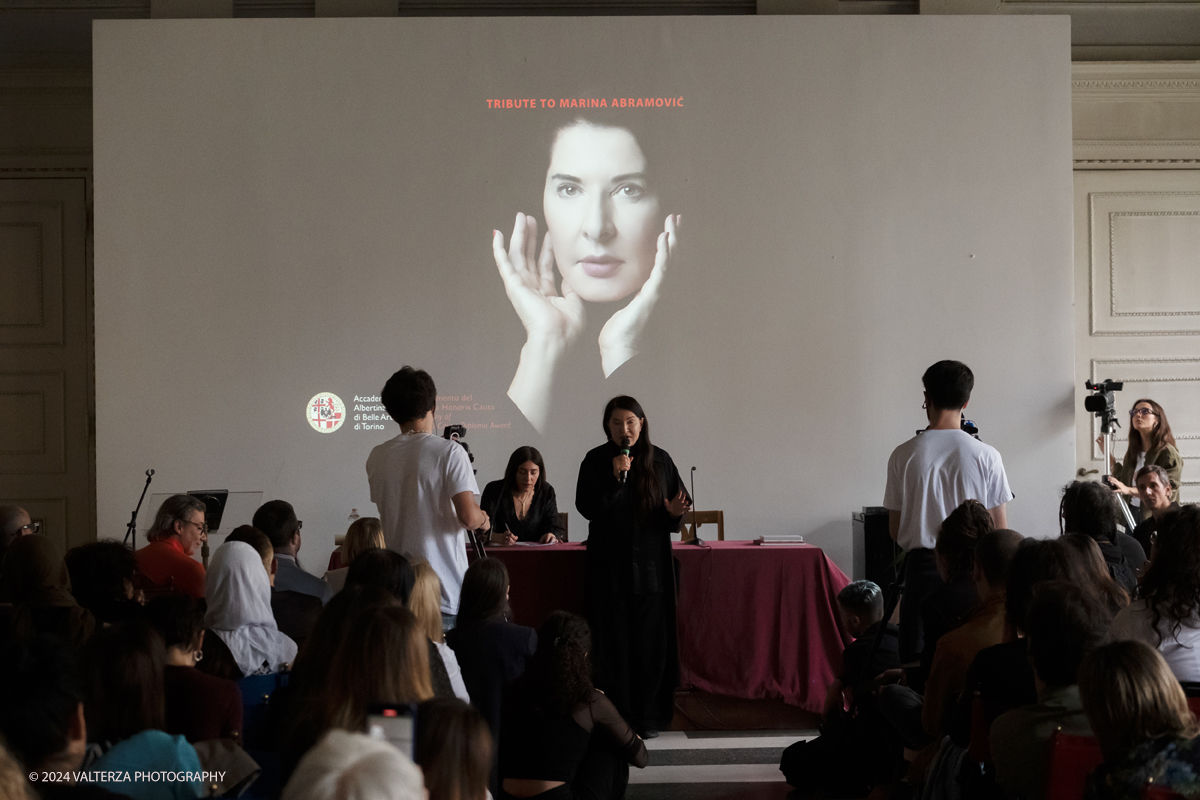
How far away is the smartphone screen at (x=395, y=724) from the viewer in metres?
1.20

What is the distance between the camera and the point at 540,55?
6.26 m

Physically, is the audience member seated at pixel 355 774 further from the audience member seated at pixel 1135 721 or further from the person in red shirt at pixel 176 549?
the person in red shirt at pixel 176 549

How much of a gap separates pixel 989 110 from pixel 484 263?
3302 mm

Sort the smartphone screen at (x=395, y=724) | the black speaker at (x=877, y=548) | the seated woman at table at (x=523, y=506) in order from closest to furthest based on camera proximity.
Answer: the smartphone screen at (x=395, y=724), the seated woman at table at (x=523, y=506), the black speaker at (x=877, y=548)

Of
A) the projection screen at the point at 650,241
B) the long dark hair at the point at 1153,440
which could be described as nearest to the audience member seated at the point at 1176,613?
the long dark hair at the point at 1153,440

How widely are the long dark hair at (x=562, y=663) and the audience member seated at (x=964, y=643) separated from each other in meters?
0.84

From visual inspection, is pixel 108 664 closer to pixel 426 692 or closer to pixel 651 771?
pixel 426 692

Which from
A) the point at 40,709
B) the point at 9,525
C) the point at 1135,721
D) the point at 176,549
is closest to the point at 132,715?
the point at 40,709

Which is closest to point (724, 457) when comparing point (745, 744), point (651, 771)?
point (745, 744)

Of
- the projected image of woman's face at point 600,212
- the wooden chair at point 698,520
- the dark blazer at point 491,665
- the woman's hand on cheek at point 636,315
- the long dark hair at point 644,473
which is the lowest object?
the dark blazer at point 491,665

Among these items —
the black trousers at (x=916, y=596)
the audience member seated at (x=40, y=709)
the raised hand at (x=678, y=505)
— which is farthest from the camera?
the raised hand at (x=678, y=505)

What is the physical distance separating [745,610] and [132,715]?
9.50ft

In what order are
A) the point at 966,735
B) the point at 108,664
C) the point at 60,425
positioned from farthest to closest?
Result: the point at 60,425
the point at 966,735
the point at 108,664

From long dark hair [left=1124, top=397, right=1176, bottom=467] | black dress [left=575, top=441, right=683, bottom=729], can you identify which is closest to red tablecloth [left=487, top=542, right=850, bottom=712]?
black dress [left=575, top=441, right=683, bottom=729]
